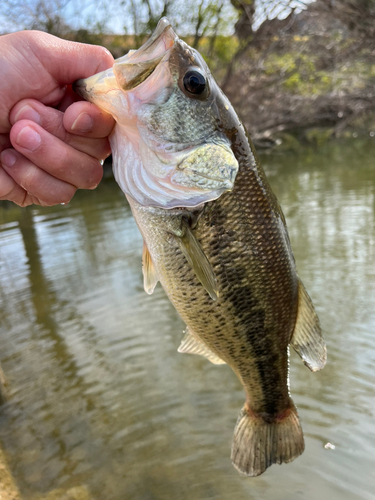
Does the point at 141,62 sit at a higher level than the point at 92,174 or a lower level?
higher

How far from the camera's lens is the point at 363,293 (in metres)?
4.71

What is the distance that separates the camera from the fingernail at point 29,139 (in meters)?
1.53

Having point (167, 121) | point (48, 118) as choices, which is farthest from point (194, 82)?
point (48, 118)

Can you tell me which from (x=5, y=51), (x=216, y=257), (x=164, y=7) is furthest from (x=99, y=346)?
(x=164, y=7)

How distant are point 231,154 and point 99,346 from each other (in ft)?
11.1

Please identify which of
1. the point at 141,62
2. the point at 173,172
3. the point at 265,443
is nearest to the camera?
the point at 141,62

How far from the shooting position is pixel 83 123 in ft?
5.04

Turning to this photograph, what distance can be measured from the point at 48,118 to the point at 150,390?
2.75 m

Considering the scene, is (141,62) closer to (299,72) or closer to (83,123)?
(83,123)

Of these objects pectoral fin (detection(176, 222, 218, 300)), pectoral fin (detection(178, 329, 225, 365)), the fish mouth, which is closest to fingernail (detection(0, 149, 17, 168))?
the fish mouth

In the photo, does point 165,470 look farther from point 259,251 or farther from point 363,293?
point 363,293

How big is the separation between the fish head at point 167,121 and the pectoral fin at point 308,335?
0.80m

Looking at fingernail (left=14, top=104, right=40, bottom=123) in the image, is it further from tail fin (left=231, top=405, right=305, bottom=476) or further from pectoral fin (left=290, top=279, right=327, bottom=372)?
tail fin (left=231, top=405, right=305, bottom=476)

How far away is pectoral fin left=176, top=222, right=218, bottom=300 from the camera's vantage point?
1.50 m
